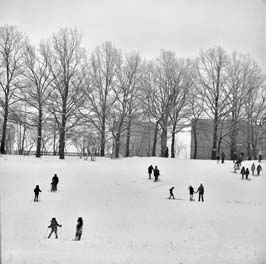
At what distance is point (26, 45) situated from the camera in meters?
3.77

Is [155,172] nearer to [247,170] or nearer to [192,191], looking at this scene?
A: [192,191]

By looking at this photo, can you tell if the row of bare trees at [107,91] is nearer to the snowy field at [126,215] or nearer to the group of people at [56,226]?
the snowy field at [126,215]

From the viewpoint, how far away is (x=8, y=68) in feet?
12.1

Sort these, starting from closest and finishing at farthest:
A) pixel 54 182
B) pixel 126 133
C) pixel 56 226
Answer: pixel 56 226
pixel 54 182
pixel 126 133

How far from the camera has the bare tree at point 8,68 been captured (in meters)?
3.66

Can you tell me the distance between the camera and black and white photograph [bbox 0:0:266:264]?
3.40 meters

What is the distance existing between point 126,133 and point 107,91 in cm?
56

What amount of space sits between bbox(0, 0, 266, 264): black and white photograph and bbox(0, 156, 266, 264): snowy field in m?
0.01

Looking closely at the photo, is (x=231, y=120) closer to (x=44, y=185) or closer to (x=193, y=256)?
(x=193, y=256)

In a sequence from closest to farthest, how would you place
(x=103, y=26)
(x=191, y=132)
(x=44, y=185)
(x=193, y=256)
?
1. (x=193, y=256)
2. (x=44, y=185)
3. (x=103, y=26)
4. (x=191, y=132)

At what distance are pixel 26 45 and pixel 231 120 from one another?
286cm

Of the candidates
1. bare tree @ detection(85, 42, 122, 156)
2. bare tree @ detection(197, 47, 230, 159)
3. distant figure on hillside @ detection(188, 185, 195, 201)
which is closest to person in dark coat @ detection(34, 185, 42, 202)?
bare tree @ detection(85, 42, 122, 156)

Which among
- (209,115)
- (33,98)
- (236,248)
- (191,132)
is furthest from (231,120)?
(33,98)

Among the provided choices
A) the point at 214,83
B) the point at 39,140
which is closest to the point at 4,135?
the point at 39,140
